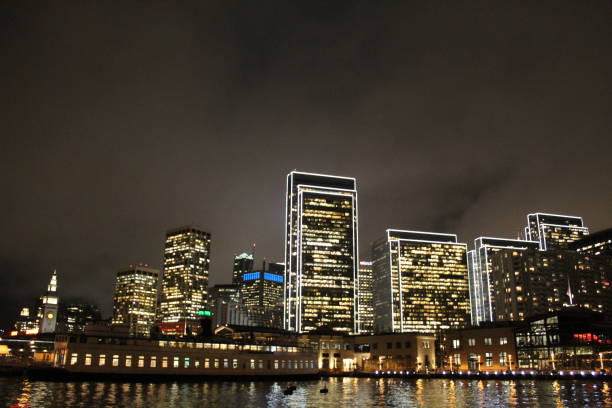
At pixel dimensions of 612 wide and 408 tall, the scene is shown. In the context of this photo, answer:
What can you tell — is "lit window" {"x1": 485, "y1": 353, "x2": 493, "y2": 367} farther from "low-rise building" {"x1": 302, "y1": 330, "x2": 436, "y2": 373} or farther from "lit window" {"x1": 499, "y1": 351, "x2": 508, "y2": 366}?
"low-rise building" {"x1": 302, "y1": 330, "x2": 436, "y2": 373}

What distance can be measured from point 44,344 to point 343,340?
92.1 m

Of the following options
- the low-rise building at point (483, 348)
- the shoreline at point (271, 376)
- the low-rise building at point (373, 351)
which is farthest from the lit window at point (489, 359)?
the low-rise building at point (373, 351)

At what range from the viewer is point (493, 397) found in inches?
2874

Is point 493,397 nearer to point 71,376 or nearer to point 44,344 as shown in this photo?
point 71,376

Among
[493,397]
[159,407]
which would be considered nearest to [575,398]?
[493,397]

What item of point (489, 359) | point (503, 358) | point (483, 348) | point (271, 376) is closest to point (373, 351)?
point (483, 348)

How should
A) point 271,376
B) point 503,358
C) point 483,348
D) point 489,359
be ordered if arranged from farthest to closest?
point 483,348, point 489,359, point 503,358, point 271,376

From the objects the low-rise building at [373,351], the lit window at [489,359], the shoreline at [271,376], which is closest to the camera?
the shoreline at [271,376]

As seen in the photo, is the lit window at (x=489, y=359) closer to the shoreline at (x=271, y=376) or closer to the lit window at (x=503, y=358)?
the lit window at (x=503, y=358)

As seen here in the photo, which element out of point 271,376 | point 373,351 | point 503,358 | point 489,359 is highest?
point 373,351

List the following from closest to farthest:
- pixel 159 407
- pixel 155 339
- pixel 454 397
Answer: pixel 159 407
pixel 454 397
pixel 155 339

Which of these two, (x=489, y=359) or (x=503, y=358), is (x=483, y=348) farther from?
(x=503, y=358)

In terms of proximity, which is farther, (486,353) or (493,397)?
(486,353)

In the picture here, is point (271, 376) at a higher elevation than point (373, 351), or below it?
below
